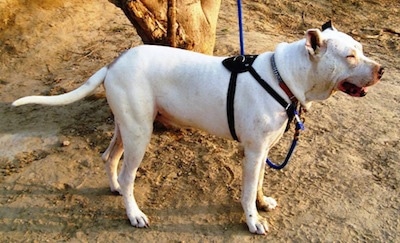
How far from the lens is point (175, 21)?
5.43 meters

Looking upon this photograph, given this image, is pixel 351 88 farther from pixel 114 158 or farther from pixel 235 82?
pixel 114 158

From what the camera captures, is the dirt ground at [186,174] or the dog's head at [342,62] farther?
the dirt ground at [186,174]

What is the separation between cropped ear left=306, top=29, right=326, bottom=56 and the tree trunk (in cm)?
202

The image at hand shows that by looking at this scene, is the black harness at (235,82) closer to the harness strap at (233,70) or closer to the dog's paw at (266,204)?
the harness strap at (233,70)

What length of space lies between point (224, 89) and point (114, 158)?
1393mm

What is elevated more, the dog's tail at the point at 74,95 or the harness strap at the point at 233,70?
the harness strap at the point at 233,70

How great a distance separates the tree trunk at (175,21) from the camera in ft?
17.6

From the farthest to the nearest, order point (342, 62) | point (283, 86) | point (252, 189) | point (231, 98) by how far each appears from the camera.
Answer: point (252, 189)
point (231, 98)
point (283, 86)
point (342, 62)

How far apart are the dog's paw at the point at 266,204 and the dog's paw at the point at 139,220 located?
1.04 metres

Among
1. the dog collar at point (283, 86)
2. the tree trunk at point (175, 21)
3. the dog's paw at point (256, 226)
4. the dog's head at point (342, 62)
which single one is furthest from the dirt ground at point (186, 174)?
the dog's head at point (342, 62)

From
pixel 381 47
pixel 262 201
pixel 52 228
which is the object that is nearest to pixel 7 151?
pixel 52 228

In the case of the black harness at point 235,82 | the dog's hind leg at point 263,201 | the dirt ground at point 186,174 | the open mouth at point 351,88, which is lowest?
the dirt ground at point 186,174

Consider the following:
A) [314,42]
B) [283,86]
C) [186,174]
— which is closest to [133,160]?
[186,174]

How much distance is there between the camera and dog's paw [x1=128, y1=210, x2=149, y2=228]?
14.9ft
